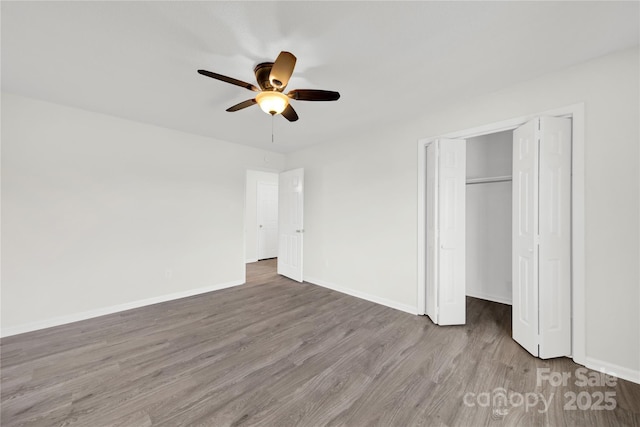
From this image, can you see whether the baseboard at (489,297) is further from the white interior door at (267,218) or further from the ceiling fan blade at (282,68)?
the white interior door at (267,218)

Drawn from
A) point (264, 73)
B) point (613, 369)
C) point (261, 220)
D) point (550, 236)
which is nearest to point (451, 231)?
point (550, 236)

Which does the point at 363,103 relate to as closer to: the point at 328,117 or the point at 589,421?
the point at 328,117

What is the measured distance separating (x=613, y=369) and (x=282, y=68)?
3.40m

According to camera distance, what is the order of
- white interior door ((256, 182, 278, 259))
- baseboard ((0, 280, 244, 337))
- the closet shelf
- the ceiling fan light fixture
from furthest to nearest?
white interior door ((256, 182, 278, 259)) → the closet shelf → baseboard ((0, 280, 244, 337)) → the ceiling fan light fixture

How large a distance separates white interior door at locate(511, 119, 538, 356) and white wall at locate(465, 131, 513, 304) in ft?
4.11

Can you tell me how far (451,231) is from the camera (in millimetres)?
2777

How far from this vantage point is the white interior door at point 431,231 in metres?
2.80

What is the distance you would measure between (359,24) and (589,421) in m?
2.93

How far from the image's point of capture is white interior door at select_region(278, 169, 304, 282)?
4.52 m

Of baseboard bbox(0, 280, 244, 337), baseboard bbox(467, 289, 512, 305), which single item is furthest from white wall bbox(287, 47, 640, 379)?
baseboard bbox(0, 280, 244, 337)

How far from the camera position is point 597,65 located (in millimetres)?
1989

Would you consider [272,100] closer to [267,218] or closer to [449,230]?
[449,230]

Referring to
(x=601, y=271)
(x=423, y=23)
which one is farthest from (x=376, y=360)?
(x=423, y=23)

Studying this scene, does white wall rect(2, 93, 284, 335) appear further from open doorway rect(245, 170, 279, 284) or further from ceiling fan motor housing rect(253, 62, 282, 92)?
ceiling fan motor housing rect(253, 62, 282, 92)
